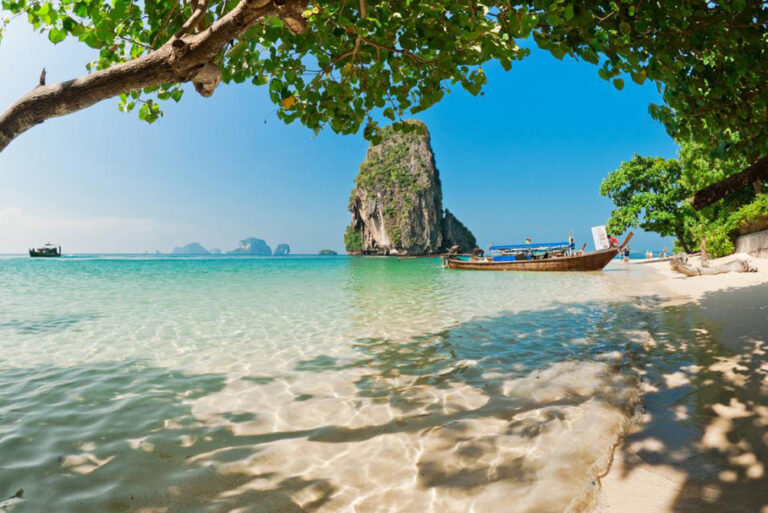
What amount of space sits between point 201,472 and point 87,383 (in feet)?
11.4

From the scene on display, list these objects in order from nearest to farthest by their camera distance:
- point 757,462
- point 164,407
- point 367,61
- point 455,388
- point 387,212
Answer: point 757,462 → point 164,407 → point 455,388 → point 367,61 → point 387,212

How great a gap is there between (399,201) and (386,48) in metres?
112

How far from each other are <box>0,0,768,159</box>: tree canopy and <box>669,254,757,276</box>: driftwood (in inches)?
509

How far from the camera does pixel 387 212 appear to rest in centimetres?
11462

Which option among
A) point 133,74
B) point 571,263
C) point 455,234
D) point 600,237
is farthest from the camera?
point 455,234

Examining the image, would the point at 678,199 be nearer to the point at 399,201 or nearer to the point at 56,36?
the point at 56,36

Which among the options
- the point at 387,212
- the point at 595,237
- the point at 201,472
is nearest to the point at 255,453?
the point at 201,472

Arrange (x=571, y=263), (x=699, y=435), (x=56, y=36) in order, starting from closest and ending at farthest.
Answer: (x=699, y=435)
(x=56, y=36)
(x=571, y=263)

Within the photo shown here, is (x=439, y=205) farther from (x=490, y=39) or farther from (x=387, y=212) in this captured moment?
(x=490, y=39)

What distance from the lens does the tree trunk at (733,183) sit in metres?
4.49

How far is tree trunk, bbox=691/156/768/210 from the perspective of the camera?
449 cm

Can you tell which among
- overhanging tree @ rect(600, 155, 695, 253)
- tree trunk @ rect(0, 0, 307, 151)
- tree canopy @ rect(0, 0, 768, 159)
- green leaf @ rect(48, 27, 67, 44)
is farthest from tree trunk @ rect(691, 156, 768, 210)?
overhanging tree @ rect(600, 155, 695, 253)

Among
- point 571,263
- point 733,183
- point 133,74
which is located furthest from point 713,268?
point 133,74

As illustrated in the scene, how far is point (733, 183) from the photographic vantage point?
450 centimetres
